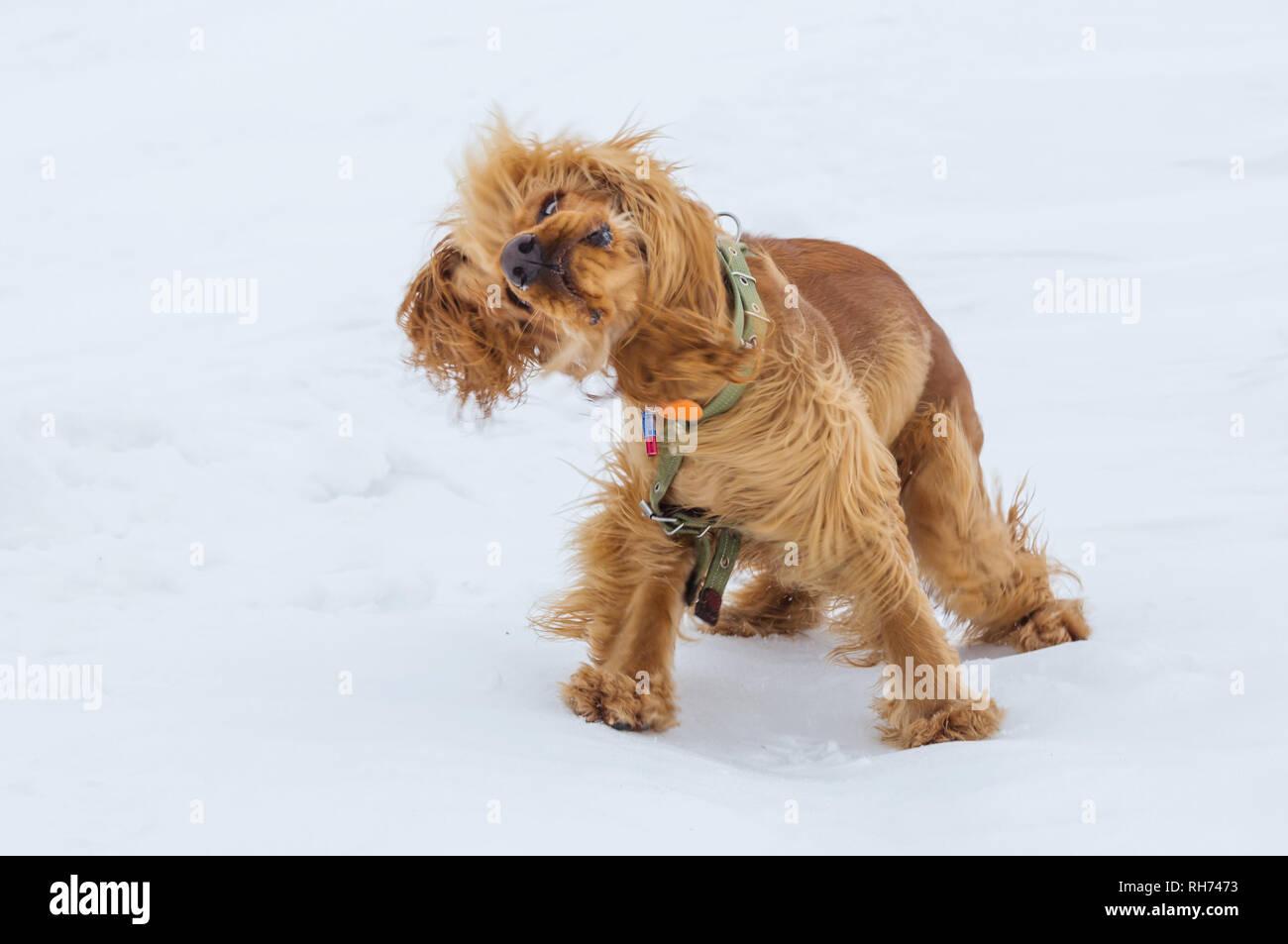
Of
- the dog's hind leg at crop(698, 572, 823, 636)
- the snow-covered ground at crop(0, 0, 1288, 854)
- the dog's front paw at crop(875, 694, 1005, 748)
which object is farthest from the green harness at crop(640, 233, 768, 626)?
the dog's hind leg at crop(698, 572, 823, 636)

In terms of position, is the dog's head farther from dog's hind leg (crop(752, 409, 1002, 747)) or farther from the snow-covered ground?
dog's hind leg (crop(752, 409, 1002, 747))

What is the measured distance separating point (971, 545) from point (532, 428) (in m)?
2.23

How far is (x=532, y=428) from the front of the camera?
18.3 feet

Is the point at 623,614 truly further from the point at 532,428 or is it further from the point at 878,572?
the point at 532,428

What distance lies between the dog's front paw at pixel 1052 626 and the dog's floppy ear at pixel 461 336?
1629 mm

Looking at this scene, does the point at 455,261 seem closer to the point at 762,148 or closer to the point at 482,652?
the point at 482,652

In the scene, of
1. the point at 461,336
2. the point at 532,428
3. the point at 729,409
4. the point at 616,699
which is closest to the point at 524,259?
the point at 461,336

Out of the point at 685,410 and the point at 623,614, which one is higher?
the point at 685,410

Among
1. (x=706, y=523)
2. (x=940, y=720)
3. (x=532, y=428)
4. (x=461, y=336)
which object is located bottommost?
(x=940, y=720)

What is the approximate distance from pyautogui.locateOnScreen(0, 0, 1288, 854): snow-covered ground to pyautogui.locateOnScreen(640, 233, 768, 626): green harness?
0.31 metres

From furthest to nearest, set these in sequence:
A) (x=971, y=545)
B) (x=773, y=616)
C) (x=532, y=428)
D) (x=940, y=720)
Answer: (x=532, y=428), (x=773, y=616), (x=971, y=545), (x=940, y=720)

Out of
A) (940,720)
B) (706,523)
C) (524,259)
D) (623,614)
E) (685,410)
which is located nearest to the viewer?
(524,259)

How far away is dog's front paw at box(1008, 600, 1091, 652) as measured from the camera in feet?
12.7

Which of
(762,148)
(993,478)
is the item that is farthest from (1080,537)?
(762,148)
